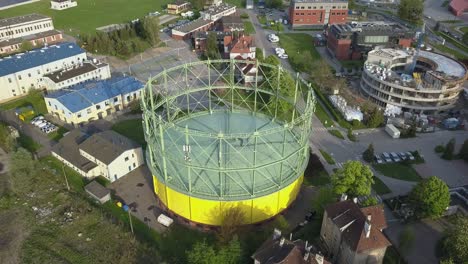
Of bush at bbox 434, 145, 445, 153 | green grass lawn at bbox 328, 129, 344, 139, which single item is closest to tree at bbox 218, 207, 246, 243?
green grass lawn at bbox 328, 129, 344, 139

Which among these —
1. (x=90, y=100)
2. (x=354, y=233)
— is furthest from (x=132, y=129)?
(x=354, y=233)

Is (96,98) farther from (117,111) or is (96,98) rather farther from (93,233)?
(93,233)

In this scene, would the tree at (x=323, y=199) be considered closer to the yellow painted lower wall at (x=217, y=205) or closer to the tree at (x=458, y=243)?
the yellow painted lower wall at (x=217, y=205)

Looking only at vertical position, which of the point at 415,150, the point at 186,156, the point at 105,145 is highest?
the point at 186,156

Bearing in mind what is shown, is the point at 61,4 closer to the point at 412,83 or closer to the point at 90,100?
the point at 90,100

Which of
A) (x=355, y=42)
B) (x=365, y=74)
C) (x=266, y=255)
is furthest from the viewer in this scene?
(x=355, y=42)

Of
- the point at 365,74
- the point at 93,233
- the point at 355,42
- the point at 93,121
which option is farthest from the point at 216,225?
the point at 355,42

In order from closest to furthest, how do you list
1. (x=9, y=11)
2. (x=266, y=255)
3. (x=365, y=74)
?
1. (x=266, y=255)
2. (x=365, y=74)
3. (x=9, y=11)
